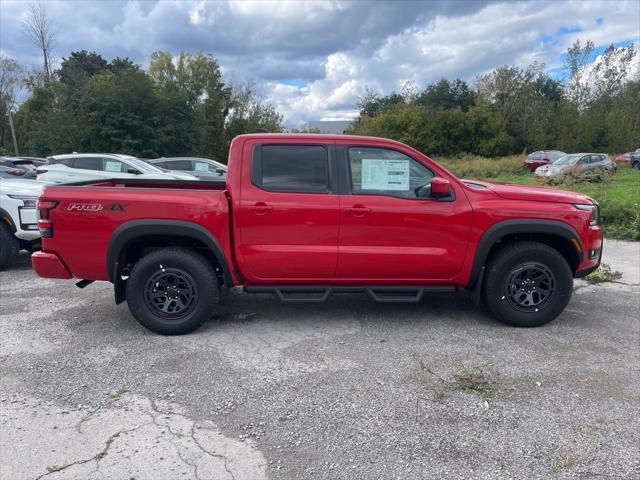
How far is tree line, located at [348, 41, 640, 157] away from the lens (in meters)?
44.7

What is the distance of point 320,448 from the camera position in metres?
2.85

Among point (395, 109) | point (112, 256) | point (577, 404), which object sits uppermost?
point (395, 109)

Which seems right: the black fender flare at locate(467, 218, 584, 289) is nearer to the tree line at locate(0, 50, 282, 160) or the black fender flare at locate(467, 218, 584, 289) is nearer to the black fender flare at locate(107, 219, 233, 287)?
the black fender flare at locate(107, 219, 233, 287)

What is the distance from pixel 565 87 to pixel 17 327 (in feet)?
200

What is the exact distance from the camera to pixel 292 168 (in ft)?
14.8

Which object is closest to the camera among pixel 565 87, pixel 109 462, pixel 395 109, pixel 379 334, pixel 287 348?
pixel 109 462

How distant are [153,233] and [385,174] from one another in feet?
7.30

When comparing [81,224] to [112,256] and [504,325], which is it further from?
[504,325]

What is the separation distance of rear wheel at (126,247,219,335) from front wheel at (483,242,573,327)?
270cm

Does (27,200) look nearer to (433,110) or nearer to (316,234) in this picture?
(316,234)

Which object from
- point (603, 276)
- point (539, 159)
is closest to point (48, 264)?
point (603, 276)

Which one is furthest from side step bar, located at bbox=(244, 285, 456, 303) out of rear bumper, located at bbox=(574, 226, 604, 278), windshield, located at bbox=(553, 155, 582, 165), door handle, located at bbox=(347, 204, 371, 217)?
windshield, located at bbox=(553, 155, 582, 165)

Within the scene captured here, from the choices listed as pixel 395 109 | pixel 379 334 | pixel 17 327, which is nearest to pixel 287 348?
pixel 379 334

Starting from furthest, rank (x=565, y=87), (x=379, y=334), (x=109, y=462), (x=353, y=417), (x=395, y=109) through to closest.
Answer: (x=565, y=87) → (x=395, y=109) → (x=379, y=334) → (x=353, y=417) → (x=109, y=462)
